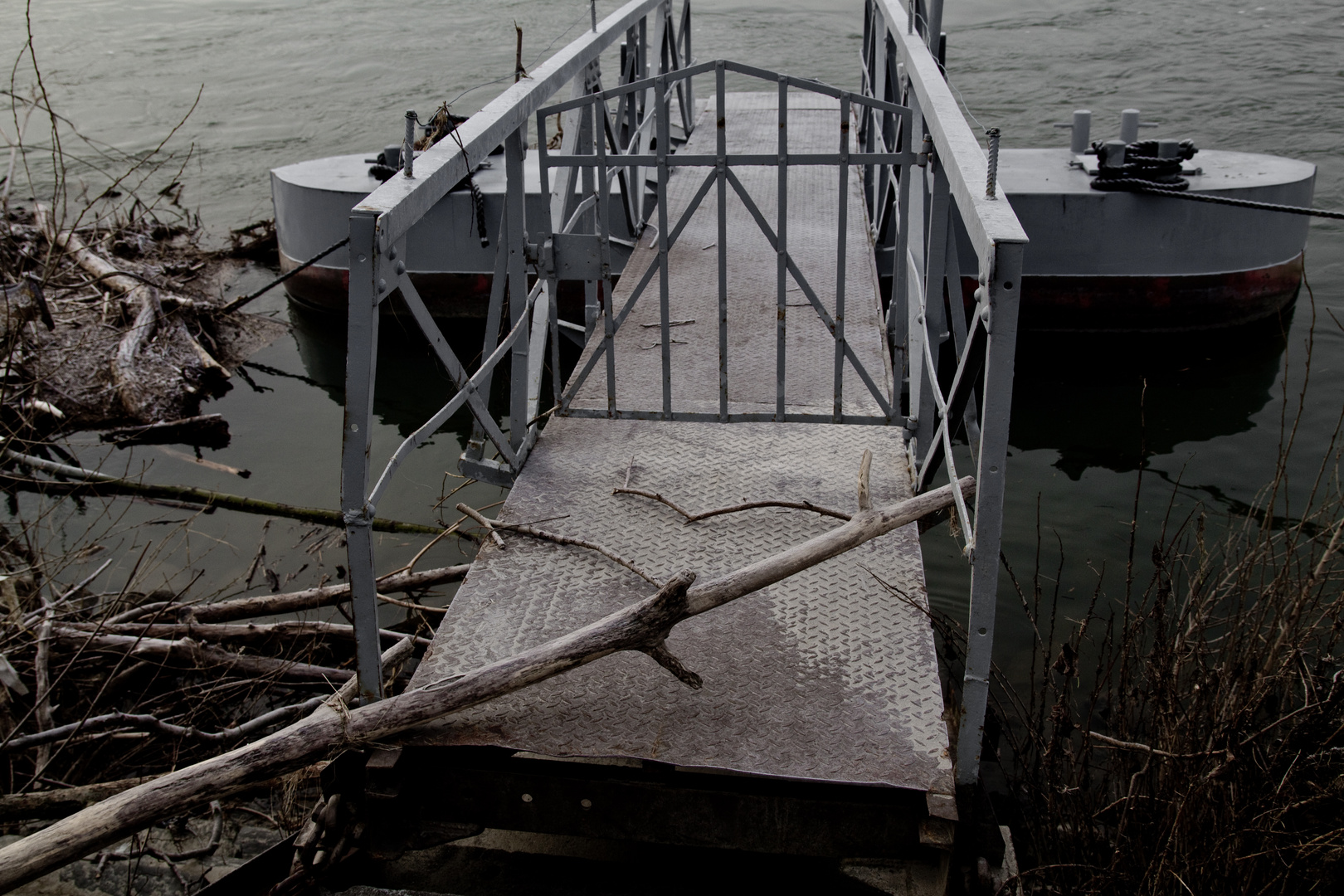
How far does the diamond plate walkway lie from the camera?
3.02m

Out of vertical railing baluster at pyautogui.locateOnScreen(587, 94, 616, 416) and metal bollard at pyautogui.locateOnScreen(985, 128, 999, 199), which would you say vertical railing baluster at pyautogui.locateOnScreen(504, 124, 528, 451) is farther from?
metal bollard at pyautogui.locateOnScreen(985, 128, 999, 199)

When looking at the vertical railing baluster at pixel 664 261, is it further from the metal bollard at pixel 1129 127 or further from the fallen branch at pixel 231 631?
the metal bollard at pixel 1129 127

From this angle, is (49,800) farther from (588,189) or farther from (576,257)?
(588,189)

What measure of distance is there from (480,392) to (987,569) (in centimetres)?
218

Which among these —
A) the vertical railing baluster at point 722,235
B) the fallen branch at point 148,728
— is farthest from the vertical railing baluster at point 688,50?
the fallen branch at point 148,728

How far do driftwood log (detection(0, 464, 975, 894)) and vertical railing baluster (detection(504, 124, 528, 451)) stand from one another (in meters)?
1.52

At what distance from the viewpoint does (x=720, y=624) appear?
3549mm

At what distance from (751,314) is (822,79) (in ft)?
38.6

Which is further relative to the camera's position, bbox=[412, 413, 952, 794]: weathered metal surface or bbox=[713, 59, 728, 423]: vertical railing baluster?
bbox=[713, 59, 728, 423]: vertical railing baluster

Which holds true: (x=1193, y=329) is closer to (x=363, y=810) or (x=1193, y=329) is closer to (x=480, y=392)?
(x=480, y=392)

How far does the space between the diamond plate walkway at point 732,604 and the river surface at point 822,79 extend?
1055 millimetres

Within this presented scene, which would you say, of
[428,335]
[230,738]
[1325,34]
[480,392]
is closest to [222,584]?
[230,738]

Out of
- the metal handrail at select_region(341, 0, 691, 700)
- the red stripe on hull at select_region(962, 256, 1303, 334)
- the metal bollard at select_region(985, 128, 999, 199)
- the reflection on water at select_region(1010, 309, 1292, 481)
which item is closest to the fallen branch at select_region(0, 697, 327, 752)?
the metal handrail at select_region(341, 0, 691, 700)

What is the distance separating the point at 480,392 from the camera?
417 centimetres
